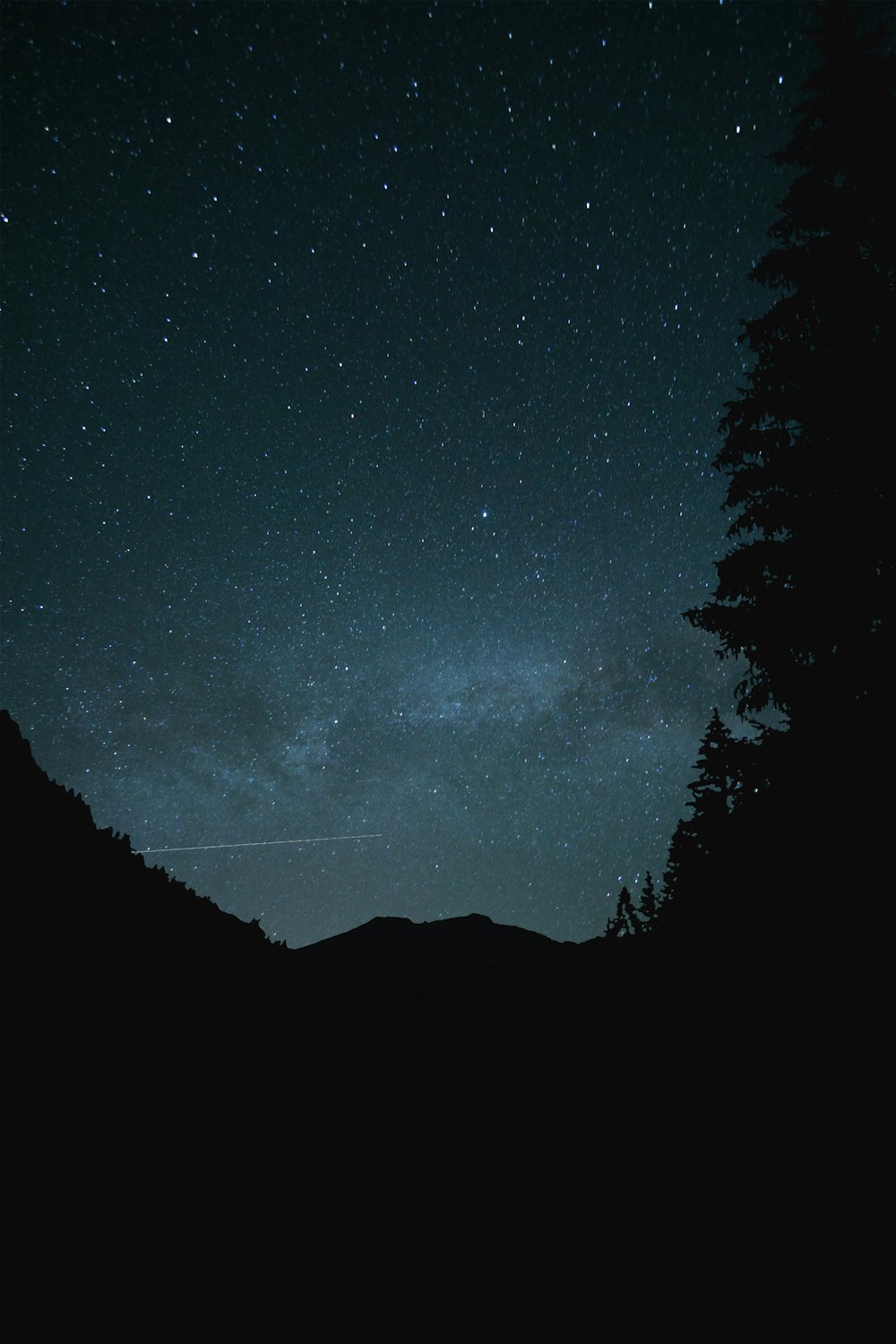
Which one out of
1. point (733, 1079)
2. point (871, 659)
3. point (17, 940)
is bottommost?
point (733, 1079)

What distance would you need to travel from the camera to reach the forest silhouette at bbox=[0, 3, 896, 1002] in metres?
6.91

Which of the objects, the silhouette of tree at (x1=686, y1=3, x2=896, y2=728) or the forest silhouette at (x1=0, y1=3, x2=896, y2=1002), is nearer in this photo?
the forest silhouette at (x1=0, y1=3, x2=896, y2=1002)

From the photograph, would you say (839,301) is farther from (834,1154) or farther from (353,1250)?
(353,1250)

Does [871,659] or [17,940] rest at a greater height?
[871,659]

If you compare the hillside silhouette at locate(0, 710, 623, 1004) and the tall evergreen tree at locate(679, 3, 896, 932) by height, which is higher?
the tall evergreen tree at locate(679, 3, 896, 932)

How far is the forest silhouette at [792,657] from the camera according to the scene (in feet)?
22.7

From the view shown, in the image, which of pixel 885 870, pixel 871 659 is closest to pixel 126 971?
pixel 885 870

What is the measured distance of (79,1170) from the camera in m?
4.34

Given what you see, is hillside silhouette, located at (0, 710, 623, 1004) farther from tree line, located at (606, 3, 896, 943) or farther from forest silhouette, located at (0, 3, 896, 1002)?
tree line, located at (606, 3, 896, 943)

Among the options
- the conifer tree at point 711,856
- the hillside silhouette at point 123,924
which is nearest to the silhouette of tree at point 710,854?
the conifer tree at point 711,856

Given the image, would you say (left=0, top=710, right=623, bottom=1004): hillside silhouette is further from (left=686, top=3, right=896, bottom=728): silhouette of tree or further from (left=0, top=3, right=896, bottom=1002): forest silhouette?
(left=686, top=3, right=896, bottom=728): silhouette of tree

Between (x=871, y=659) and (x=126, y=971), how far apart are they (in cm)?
951

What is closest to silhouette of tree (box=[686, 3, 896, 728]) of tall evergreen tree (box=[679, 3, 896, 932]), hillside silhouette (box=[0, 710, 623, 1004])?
tall evergreen tree (box=[679, 3, 896, 932])

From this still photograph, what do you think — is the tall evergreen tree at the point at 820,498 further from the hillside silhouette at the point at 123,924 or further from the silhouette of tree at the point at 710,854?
the hillside silhouette at the point at 123,924
